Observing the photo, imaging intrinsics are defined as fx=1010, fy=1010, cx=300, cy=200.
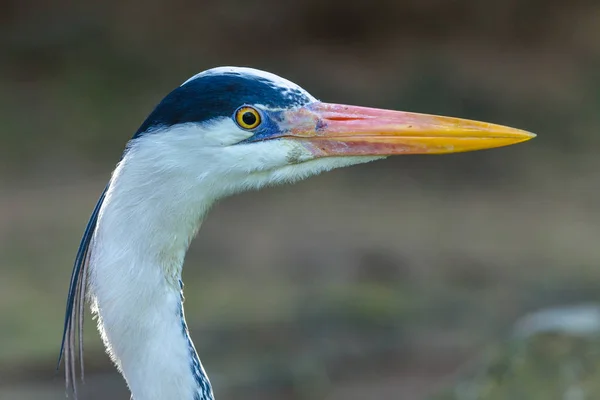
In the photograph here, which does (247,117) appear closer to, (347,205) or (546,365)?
(546,365)

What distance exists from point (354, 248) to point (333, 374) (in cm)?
133

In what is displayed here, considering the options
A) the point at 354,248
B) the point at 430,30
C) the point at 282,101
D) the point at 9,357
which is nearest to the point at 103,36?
the point at 430,30

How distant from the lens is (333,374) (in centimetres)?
501

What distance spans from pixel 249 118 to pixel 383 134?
299mm

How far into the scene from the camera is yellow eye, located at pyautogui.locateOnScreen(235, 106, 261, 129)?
210 cm

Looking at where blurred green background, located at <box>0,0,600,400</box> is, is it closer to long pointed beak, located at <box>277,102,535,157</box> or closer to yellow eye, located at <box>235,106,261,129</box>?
long pointed beak, located at <box>277,102,535,157</box>

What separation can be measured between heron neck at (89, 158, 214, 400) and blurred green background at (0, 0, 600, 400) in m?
1.73

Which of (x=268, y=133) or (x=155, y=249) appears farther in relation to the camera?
(x=268, y=133)

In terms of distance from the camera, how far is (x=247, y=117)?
2.11 m

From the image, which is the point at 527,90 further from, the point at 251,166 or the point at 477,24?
the point at 251,166

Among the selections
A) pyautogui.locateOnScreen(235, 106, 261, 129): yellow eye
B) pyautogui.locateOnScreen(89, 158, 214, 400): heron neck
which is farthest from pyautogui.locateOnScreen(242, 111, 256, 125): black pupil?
pyautogui.locateOnScreen(89, 158, 214, 400): heron neck

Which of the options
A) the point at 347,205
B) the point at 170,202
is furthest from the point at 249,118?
the point at 347,205

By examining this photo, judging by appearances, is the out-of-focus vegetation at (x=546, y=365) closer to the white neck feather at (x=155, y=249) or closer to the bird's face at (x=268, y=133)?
the bird's face at (x=268, y=133)

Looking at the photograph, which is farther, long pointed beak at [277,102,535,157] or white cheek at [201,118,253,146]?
long pointed beak at [277,102,535,157]
